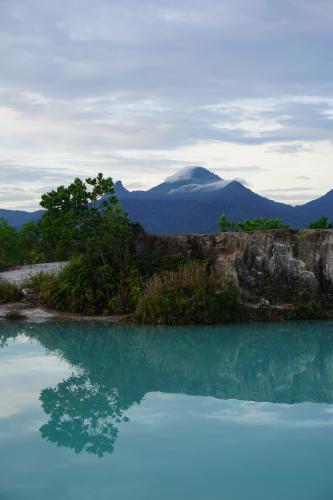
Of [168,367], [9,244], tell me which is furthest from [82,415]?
[9,244]

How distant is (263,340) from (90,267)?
5.29 meters

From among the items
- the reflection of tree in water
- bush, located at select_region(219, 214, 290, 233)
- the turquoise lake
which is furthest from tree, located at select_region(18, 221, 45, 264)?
the reflection of tree in water

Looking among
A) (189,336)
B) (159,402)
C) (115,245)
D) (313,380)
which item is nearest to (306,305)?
(189,336)

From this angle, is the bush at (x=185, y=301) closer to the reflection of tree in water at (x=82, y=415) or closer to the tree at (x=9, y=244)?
the reflection of tree in water at (x=82, y=415)

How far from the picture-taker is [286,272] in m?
15.3

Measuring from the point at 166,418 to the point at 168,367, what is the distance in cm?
294

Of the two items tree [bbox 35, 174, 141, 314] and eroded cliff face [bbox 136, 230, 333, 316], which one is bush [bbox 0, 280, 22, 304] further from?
eroded cliff face [bbox 136, 230, 333, 316]

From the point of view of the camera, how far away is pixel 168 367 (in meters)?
9.77

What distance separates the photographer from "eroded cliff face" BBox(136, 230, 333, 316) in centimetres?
1501

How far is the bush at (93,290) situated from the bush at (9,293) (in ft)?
3.22

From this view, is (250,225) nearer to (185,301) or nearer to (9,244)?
(185,301)

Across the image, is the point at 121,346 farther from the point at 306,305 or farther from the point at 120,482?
the point at 120,482

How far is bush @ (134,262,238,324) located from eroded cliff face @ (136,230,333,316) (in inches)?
33.8

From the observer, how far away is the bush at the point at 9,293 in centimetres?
1609
